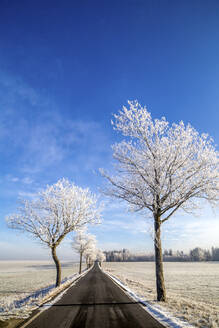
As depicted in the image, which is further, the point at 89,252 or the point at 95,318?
the point at 89,252

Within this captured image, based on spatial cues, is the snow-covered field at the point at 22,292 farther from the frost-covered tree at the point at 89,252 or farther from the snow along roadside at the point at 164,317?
the frost-covered tree at the point at 89,252

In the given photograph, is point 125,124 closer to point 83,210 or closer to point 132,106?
point 132,106

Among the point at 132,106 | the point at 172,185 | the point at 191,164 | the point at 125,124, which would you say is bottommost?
the point at 172,185

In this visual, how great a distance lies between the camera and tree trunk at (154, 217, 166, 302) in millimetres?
10445

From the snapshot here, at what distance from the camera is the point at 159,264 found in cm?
1088

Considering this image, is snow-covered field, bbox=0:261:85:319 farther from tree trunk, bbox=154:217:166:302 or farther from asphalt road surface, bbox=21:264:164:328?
tree trunk, bbox=154:217:166:302

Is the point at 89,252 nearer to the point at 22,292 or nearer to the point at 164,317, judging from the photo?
the point at 22,292

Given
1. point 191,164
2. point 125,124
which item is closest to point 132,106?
point 125,124

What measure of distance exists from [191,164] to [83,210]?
41.4 ft

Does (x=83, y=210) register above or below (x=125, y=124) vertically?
below

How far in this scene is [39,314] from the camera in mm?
7559

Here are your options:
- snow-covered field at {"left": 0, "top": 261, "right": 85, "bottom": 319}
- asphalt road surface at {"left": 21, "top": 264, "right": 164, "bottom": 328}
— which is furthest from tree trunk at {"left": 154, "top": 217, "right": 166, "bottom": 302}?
snow-covered field at {"left": 0, "top": 261, "right": 85, "bottom": 319}

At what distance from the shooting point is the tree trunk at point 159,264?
411 inches

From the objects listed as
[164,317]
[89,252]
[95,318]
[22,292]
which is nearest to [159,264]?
[164,317]
